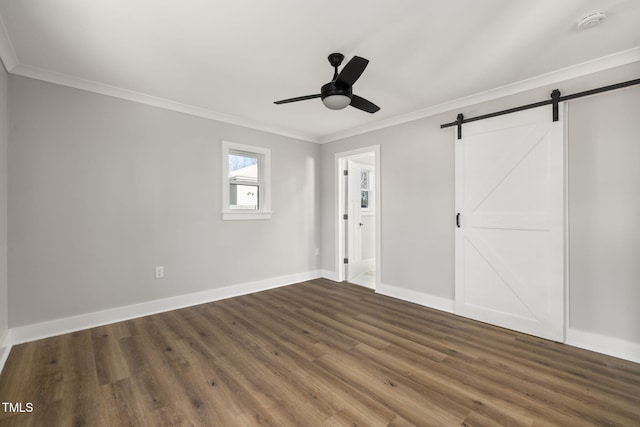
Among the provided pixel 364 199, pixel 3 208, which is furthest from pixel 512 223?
pixel 3 208

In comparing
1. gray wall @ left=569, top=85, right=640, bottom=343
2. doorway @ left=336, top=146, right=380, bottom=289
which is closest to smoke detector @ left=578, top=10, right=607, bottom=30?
gray wall @ left=569, top=85, right=640, bottom=343

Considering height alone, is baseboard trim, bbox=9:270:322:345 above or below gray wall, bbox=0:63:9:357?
below

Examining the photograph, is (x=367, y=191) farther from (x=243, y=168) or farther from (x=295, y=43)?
(x=295, y=43)

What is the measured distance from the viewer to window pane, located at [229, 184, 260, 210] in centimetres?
417

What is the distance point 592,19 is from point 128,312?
4.87m

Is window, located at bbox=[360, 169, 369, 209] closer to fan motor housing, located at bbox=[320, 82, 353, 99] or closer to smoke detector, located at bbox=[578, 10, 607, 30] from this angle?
fan motor housing, located at bbox=[320, 82, 353, 99]

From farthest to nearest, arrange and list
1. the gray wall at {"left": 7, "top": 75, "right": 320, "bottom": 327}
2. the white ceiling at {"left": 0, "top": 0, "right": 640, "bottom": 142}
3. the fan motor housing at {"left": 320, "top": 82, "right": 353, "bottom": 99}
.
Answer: the gray wall at {"left": 7, "top": 75, "right": 320, "bottom": 327} < the fan motor housing at {"left": 320, "top": 82, "right": 353, "bottom": 99} < the white ceiling at {"left": 0, "top": 0, "right": 640, "bottom": 142}

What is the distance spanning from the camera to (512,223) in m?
2.93

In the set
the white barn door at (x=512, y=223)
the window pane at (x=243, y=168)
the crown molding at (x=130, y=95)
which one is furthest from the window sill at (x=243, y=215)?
the white barn door at (x=512, y=223)

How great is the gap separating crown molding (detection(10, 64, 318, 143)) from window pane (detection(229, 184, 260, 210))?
36.2 inches

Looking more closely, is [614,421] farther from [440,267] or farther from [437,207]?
[437,207]

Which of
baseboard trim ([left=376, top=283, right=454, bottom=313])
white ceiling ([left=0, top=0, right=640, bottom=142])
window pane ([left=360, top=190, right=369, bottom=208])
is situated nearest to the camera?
white ceiling ([left=0, top=0, right=640, bottom=142])

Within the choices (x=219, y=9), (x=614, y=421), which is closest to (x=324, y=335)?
(x=614, y=421)

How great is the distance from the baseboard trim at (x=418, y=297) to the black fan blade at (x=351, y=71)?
110 inches
